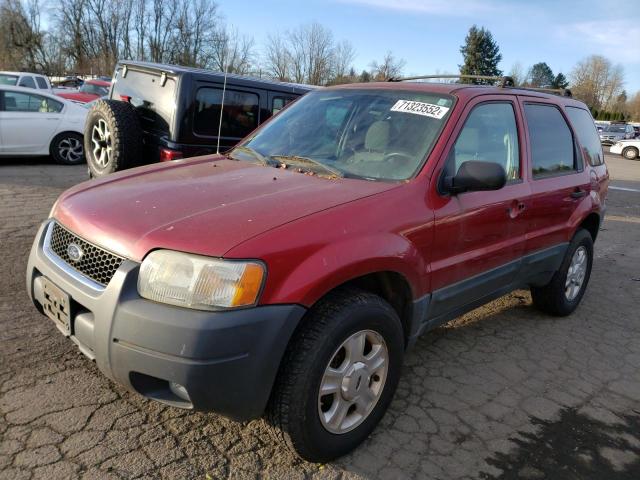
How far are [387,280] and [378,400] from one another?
2.00 feet

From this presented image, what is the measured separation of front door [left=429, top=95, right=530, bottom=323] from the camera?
291cm

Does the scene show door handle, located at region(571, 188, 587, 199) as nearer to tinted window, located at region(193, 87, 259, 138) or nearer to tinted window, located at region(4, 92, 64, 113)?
tinted window, located at region(193, 87, 259, 138)

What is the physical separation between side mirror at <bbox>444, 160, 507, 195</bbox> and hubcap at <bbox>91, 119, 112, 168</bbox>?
400 centimetres

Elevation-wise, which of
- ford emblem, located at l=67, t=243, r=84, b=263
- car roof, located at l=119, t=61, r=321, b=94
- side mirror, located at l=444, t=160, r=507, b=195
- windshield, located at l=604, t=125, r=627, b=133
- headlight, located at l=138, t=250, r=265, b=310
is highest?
windshield, located at l=604, t=125, r=627, b=133

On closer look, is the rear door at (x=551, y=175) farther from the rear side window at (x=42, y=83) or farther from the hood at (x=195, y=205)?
the rear side window at (x=42, y=83)

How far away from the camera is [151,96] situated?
591cm

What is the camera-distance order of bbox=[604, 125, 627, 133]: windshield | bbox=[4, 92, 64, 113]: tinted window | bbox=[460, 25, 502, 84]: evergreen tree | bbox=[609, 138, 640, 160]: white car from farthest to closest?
bbox=[460, 25, 502, 84]: evergreen tree
bbox=[604, 125, 627, 133]: windshield
bbox=[609, 138, 640, 160]: white car
bbox=[4, 92, 64, 113]: tinted window

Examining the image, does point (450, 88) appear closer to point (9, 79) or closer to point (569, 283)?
point (569, 283)

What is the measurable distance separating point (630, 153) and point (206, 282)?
101 ft

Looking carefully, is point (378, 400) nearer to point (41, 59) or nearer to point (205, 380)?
point (205, 380)

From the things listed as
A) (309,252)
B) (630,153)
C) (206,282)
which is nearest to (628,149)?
(630,153)

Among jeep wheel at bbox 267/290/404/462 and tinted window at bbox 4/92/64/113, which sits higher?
tinted window at bbox 4/92/64/113

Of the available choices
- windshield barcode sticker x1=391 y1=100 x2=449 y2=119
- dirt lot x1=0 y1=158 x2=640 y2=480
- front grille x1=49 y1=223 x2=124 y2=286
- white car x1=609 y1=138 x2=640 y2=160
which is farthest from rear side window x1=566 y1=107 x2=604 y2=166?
white car x1=609 y1=138 x2=640 y2=160

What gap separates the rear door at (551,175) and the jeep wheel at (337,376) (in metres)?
1.68
